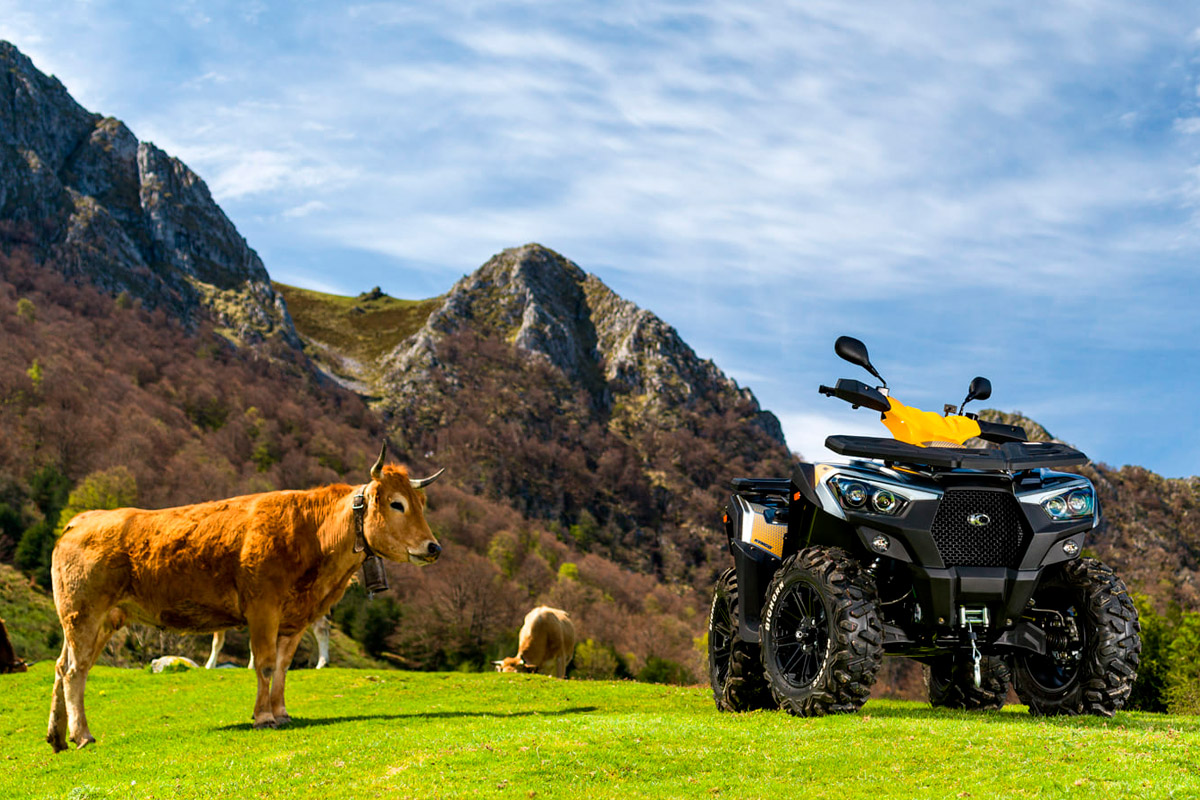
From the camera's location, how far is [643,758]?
9078 millimetres

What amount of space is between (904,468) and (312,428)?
17914 centimetres

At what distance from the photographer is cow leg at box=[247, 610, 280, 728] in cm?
1401

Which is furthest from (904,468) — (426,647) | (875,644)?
(426,647)

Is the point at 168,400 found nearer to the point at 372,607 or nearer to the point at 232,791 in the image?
the point at 372,607

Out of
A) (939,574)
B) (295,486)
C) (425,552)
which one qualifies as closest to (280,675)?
(425,552)

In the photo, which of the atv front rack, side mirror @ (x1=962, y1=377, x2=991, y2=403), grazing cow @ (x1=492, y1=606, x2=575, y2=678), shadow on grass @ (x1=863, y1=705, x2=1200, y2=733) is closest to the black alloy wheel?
shadow on grass @ (x1=863, y1=705, x2=1200, y2=733)

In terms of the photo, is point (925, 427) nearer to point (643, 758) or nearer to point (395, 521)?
point (643, 758)

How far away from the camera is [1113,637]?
10219 mm

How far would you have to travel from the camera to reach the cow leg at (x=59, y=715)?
13766 millimetres

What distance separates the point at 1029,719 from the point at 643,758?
453 centimetres

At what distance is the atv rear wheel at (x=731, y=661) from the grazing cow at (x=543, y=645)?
63.9ft

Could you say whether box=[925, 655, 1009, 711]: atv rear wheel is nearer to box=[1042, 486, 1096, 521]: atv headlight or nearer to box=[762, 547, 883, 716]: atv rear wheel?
box=[762, 547, 883, 716]: atv rear wheel

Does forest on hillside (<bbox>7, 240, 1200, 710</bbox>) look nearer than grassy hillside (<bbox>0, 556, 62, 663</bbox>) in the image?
No

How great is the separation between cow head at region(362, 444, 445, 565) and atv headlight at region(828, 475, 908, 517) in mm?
6743
